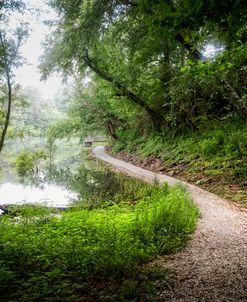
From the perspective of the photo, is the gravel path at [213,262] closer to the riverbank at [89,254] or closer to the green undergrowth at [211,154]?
the riverbank at [89,254]

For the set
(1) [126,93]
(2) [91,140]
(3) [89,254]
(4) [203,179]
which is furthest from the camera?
(2) [91,140]

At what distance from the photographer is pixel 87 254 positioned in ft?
15.2

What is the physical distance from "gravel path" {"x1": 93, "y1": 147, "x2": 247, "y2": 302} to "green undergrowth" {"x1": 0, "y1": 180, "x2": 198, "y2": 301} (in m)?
0.27

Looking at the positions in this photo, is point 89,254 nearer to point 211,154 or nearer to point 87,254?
point 87,254

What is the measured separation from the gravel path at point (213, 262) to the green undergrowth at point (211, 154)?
2649 mm

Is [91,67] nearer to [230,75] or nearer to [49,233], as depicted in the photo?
[230,75]

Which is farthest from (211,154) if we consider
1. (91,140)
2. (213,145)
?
(91,140)

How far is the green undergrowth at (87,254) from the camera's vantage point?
12.0 feet

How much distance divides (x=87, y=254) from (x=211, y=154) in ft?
33.1

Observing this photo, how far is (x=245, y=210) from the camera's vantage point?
8250 millimetres

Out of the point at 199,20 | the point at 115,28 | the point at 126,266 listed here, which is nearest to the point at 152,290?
the point at 126,266

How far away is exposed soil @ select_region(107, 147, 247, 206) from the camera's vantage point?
31.9ft

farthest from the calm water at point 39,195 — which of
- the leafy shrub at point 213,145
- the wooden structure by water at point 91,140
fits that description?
the wooden structure by water at point 91,140

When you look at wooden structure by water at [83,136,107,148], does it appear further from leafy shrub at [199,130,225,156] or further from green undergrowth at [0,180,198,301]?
green undergrowth at [0,180,198,301]
